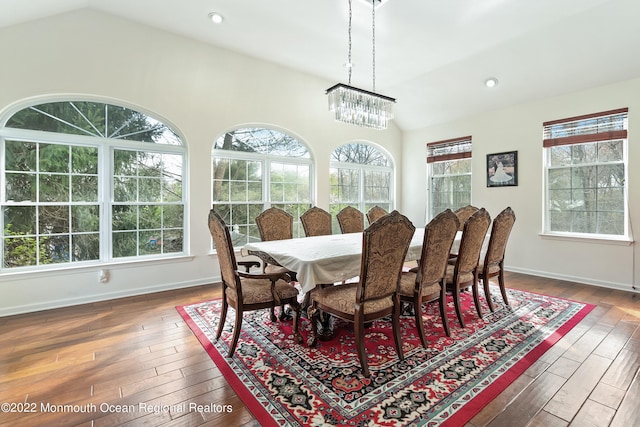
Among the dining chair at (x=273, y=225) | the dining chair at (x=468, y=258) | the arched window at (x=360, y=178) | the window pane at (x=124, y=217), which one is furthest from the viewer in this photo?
the arched window at (x=360, y=178)

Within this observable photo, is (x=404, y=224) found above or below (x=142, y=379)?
above

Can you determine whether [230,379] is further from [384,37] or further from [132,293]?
[384,37]

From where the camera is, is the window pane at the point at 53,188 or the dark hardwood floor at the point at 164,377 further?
the window pane at the point at 53,188

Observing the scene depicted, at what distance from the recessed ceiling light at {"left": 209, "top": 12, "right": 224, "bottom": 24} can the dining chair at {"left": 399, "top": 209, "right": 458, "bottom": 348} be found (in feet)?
10.8

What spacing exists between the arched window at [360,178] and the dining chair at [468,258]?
296 centimetres

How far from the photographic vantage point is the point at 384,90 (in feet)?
18.6

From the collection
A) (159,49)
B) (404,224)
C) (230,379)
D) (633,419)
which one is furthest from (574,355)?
(159,49)

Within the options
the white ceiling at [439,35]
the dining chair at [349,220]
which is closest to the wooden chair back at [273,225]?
the dining chair at [349,220]

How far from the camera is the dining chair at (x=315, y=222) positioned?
392cm

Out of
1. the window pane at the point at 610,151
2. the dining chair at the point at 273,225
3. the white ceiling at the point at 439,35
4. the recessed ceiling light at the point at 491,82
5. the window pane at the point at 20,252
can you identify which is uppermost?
the white ceiling at the point at 439,35

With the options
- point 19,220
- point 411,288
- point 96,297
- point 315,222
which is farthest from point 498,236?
point 19,220

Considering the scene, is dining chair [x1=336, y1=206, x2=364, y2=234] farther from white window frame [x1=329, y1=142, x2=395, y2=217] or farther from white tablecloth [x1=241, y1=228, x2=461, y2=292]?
white tablecloth [x1=241, y1=228, x2=461, y2=292]

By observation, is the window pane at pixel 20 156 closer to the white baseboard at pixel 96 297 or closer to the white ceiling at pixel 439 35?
the white ceiling at pixel 439 35

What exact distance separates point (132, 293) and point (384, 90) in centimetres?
517
